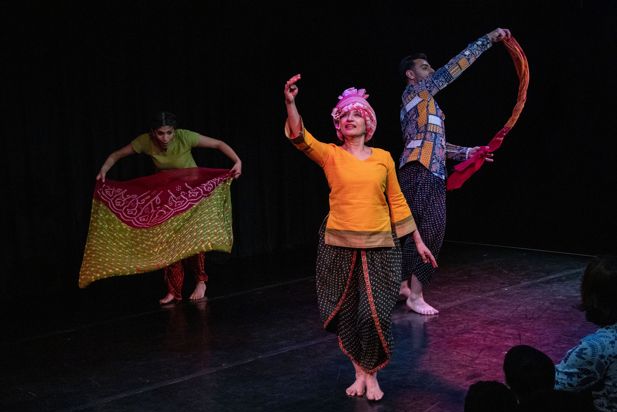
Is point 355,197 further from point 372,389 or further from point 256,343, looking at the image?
point 256,343

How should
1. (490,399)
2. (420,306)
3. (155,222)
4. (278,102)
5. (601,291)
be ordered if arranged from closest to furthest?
(490,399)
(601,291)
(420,306)
(155,222)
(278,102)

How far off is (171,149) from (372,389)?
256 centimetres

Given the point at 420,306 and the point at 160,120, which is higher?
the point at 160,120

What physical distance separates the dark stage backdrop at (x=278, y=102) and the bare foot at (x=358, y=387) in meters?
3.27

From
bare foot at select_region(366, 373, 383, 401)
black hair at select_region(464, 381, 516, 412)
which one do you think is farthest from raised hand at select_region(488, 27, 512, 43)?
black hair at select_region(464, 381, 516, 412)

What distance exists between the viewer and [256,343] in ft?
13.9

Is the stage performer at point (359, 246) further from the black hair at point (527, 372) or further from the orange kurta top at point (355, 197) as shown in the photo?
the black hair at point (527, 372)

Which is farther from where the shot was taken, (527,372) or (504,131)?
(504,131)

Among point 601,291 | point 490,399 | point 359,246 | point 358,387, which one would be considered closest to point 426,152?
point 359,246

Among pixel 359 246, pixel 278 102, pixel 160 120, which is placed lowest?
pixel 359 246

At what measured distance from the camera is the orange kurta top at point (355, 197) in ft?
10.6

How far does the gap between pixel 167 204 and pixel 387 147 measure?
10.6 ft

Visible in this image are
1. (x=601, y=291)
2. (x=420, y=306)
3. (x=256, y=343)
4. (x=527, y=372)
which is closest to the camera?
(x=527, y=372)

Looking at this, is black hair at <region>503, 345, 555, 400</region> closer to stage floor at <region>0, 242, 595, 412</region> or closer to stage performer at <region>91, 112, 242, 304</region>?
stage floor at <region>0, 242, 595, 412</region>
